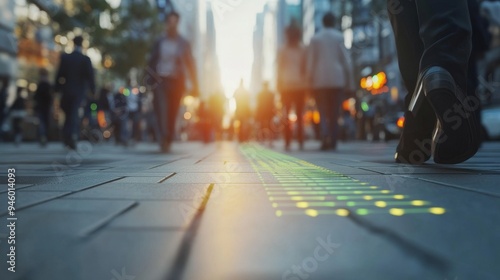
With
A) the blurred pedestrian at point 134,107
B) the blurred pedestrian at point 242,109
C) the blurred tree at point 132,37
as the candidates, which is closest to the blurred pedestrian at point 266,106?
the blurred pedestrian at point 242,109

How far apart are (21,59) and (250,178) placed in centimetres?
2891

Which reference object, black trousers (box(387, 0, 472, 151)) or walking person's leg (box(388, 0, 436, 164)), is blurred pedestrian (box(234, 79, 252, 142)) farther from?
black trousers (box(387, 0, 472, 151))

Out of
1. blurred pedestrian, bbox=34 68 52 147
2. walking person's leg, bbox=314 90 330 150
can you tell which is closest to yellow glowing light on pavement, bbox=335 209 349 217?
walking person's leg, bbox=314 90 330 150

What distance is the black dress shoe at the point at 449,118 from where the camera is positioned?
8.67ft

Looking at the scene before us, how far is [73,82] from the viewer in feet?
28.5

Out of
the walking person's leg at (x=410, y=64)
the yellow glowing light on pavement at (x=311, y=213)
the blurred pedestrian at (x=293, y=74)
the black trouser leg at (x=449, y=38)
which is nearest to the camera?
the yellow glowing light on pavement at (x=311, y=213)

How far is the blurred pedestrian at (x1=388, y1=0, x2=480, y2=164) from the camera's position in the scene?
2.67 metres

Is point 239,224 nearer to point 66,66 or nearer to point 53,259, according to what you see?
point 53,259

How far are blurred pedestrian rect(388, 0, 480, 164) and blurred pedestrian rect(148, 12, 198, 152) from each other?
204 inches

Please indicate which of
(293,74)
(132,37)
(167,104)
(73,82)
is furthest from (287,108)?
(132,37)

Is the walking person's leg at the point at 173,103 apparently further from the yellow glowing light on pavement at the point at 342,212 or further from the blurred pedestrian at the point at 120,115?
the yellow glowing light on pavement at the point at 342,212

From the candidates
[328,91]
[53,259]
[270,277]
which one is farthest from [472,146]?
[328,91]

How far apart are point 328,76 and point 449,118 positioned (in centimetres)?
612

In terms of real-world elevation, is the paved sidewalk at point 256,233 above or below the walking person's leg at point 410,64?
below
